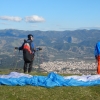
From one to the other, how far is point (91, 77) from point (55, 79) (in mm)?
3309

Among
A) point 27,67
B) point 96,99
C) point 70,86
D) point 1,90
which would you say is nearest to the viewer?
point 96,99

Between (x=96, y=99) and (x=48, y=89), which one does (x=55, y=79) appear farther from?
(x=96, y=99)

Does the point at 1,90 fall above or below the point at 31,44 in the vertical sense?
below

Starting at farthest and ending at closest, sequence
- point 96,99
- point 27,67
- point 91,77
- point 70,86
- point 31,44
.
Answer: point 27,67 < point 31,44 < point 91,77 < point 70,86 < point 96,99

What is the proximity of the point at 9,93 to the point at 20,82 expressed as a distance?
209 centimetres

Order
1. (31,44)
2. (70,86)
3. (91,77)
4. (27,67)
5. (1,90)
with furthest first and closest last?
(27,67)
(31,44)
(91,77)
(70,86)
(1,90)

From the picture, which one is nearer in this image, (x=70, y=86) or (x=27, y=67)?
(x=70, y=86)

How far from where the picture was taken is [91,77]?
19.4 m

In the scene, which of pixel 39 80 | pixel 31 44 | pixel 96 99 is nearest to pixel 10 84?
→ pixel 39 80

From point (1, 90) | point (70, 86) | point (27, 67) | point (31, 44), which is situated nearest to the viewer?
point (1, 90)

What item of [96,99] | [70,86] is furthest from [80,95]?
[70,86]

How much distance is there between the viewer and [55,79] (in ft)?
56.5

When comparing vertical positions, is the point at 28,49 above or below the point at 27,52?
above

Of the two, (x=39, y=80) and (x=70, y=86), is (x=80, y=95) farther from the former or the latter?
(x=39, y=80)
